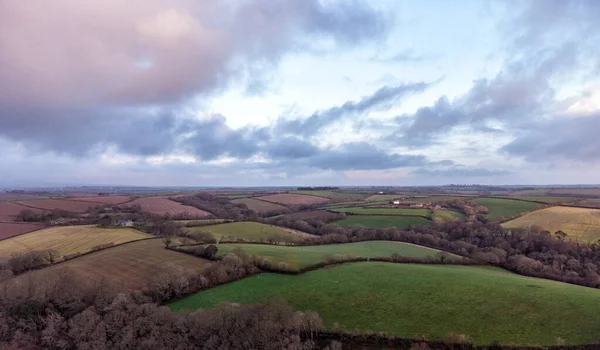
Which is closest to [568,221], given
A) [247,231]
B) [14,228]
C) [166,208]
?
[247,231]

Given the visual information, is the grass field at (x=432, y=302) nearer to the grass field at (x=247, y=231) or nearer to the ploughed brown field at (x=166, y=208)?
the grass field at (x=247, y=231)

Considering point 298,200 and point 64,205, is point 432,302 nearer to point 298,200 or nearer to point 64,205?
point 298,200

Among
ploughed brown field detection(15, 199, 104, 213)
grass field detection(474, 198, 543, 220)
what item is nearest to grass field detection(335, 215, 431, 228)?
grass field detection(474, 198, 543, 220)

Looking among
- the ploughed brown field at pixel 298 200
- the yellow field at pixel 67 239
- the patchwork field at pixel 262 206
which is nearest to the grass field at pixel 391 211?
the patchwork field at pixel 262 206

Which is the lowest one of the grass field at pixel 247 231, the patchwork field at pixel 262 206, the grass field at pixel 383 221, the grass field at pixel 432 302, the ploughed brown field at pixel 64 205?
the grass field at pixel 432 302

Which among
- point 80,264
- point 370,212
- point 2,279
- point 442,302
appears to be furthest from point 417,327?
point 370,212

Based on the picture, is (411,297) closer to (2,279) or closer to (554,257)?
(554,257)

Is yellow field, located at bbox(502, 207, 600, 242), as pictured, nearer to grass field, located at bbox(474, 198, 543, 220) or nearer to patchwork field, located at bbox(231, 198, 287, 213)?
grass field, located at bbox(474, 198, 543, 220)
